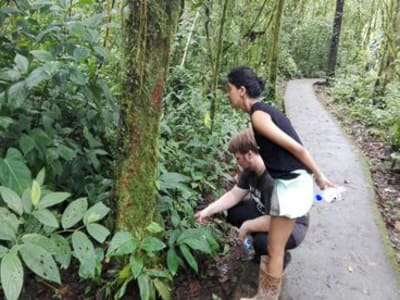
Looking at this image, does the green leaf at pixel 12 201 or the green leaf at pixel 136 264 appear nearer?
the green leaf at pixel 12 201

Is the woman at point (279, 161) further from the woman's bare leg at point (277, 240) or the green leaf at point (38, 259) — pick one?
the green leaf at point (38, 259)

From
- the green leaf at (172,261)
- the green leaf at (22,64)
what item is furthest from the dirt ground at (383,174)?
the green leaf at (22,64)

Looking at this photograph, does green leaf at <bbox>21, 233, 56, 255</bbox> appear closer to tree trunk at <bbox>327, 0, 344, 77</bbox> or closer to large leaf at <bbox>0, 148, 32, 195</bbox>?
large leaf at <bbox>0, 148, 32, 195</bbox>

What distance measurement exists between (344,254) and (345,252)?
0.04m

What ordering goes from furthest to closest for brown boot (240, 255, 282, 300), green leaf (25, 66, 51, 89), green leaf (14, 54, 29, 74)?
brown boot (240, 255, 282, 300) → green leaf (14, 54, 29, 74) → green leaf (25, 66, 51, 89)

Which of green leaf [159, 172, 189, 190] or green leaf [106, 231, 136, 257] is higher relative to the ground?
green leaf [159, 172, 189, 190]

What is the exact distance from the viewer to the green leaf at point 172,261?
98.5 inches

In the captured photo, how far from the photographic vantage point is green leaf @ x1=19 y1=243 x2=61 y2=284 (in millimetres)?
1645

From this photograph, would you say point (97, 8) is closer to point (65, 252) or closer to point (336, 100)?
point (65, 252)

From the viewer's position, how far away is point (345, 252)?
352 centimetres

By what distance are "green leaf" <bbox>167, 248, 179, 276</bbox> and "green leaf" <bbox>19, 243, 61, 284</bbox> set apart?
0.92m

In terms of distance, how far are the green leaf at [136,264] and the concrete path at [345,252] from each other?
3.62 feet

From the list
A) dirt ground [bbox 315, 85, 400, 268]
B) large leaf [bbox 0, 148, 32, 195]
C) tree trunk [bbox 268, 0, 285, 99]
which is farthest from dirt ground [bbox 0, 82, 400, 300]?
tree trunk [bbox 268, 0, 285, 99]

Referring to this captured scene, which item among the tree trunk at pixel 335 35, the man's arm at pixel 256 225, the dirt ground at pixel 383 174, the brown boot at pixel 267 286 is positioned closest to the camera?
the brown boot at pixel 267 286
